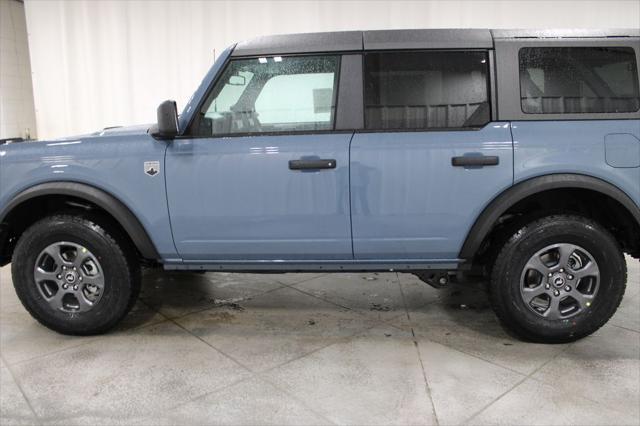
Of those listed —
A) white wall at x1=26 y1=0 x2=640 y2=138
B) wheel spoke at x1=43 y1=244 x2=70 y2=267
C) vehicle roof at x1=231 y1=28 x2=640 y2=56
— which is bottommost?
wheel spoke at x1=43 y1=244 x2=70 y2=267

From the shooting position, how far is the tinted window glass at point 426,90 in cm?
266

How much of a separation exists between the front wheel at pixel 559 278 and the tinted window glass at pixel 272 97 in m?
1.30

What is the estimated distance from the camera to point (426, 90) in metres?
2.67

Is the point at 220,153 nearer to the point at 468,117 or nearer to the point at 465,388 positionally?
the point at 468,117

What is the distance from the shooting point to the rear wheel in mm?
2832

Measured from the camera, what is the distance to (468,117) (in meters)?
2.65

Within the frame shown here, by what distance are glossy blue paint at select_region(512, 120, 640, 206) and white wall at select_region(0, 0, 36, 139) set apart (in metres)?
8.62

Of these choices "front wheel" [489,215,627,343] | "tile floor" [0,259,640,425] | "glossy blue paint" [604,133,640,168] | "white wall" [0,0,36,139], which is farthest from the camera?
"white wall" [0,0,36,139]

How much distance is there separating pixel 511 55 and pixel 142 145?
2.14 m

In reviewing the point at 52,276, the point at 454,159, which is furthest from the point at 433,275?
the point at 52,276

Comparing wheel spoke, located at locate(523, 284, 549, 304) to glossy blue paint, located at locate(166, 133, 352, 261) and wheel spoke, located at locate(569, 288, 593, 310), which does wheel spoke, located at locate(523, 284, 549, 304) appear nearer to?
wheel spoke, located at locate(569, 288, 593, 310)

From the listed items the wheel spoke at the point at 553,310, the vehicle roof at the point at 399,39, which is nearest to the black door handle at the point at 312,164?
the vehicle roof at the point at 399,39

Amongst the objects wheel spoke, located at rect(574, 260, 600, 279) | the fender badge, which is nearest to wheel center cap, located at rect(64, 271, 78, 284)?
the fender badge

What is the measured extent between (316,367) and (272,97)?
60.1 inches
